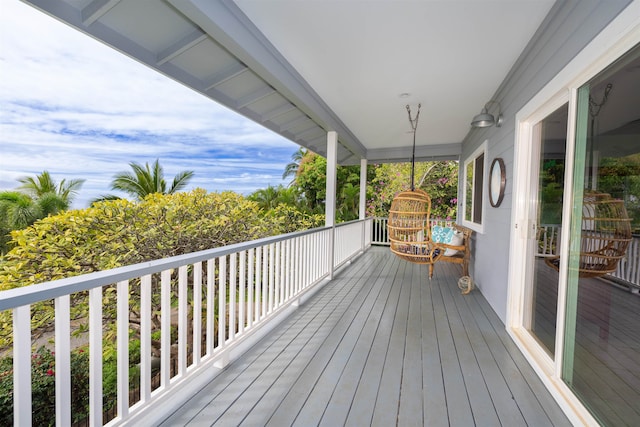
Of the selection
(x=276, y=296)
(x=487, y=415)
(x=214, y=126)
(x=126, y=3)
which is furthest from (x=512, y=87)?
(x=214, y=126)

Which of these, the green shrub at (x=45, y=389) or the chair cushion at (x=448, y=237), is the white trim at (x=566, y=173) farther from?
the green shrub at (x=45, y=389)

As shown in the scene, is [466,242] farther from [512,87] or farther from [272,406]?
[272,406]

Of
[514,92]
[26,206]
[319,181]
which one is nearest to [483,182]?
[514,92]

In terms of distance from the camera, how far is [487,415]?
170cm

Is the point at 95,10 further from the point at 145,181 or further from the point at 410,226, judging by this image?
the point at 145,181

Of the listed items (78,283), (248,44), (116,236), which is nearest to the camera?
(78,283)

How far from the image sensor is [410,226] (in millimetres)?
4387

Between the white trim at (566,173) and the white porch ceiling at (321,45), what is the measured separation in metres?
0.60

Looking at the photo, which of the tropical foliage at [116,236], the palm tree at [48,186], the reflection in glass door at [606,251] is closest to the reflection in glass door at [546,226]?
the reflection in glass door at [606,251]

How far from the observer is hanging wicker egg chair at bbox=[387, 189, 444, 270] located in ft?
13.9

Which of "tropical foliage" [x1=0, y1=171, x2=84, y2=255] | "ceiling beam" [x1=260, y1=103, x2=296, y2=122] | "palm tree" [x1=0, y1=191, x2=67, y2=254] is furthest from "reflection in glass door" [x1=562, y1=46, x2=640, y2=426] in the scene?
"palm tree" [x1=0, y1=191, x2=67, y2=254]

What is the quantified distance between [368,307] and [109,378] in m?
2.90

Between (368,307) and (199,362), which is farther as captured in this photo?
(368,307)

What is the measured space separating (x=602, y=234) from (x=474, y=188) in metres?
3.69
